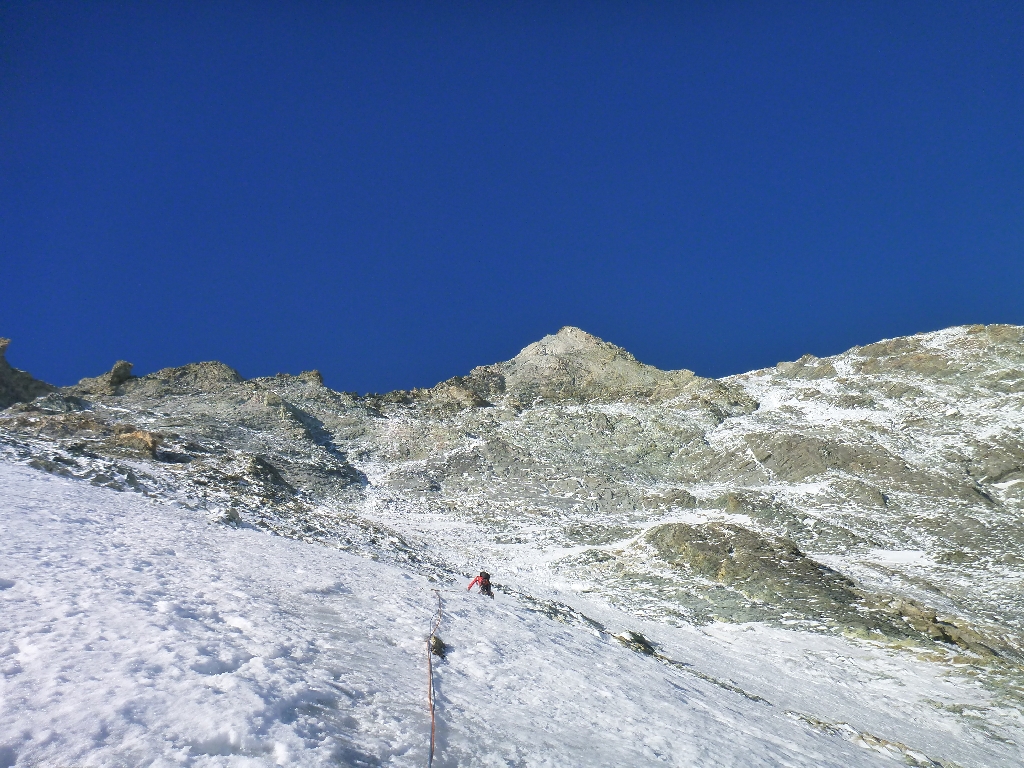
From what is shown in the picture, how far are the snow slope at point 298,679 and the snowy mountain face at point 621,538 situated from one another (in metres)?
0.09

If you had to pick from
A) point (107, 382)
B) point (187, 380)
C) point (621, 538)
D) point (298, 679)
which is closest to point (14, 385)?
point (107, 382)

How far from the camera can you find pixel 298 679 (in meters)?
7.32

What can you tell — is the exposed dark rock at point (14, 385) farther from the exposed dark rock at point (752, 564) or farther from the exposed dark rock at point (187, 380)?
the exposed dark rock at point (752, 564)

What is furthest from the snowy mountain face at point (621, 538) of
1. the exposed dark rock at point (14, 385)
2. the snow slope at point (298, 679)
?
the exposed dark rock at point (14, 385)

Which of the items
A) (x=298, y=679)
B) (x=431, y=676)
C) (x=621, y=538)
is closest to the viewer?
(x=298, y=679)

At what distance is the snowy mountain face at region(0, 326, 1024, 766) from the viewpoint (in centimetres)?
893

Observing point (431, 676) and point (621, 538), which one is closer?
point (431, 676)

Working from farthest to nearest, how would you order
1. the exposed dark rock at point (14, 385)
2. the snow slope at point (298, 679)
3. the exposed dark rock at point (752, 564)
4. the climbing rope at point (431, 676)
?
the exposed dark rock at point (14, 385), the exposed dark rock at point (752, 564), the climbing rope at point (431, 676), the snow slope at point (298, 679)

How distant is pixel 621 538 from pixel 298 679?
3135cm

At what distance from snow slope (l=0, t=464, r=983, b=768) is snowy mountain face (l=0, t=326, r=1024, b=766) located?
0.09m

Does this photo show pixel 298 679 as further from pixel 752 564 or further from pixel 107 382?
pixel 107 382

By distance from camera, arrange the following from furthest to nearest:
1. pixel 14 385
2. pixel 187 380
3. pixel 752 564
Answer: pixel 187 380 → pixel 14 385 → pixel 752 564

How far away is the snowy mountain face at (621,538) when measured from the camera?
29.3ft

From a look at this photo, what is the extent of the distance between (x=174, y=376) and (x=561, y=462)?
56.7 m
